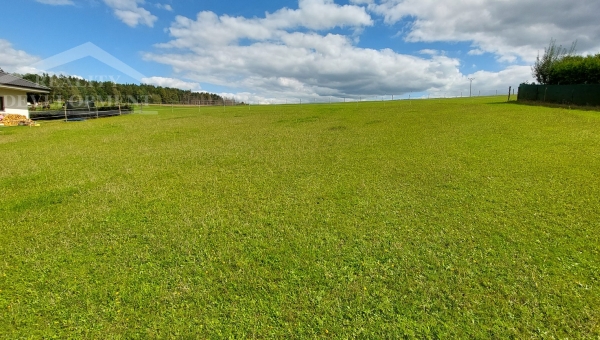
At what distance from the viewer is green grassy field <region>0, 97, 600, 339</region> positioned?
241 centimetres

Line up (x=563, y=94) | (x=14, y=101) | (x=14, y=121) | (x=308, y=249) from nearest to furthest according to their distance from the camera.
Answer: (x=308, y=249) < (x=14, y=121) < (x=563, y=94) < (x=14, y=101)

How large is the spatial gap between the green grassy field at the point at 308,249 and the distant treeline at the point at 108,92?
67824 mm

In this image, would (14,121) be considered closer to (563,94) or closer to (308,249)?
(308,249)

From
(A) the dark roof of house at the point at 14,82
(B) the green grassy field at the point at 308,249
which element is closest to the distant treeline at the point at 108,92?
(A) the dark roof of house at the point at 14,82

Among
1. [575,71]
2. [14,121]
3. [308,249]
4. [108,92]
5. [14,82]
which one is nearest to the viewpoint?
[308,249]

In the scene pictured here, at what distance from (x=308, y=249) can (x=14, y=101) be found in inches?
1057

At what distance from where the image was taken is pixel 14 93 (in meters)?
Result: 19.6

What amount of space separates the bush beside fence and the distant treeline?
68.7 metres

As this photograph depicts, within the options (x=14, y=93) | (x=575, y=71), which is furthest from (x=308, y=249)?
(x=575, y=71)

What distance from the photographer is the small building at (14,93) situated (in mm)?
18688

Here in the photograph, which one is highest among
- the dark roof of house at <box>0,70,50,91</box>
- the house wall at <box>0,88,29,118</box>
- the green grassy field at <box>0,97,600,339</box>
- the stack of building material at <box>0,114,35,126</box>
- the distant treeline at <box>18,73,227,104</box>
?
the distant treeline at <box>18,73,227,104</box>

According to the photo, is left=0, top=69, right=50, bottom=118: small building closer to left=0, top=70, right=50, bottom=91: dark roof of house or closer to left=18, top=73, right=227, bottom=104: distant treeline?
left=0, top=70, right=50, bottom=91: dark roof of house

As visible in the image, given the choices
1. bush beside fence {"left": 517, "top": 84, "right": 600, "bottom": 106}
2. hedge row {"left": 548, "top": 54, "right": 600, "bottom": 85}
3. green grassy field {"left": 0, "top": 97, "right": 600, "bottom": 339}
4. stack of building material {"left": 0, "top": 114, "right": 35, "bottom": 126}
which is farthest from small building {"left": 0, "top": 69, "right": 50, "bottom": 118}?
hedge row {"left": 548, "top": 54, "right": 600, "bottom": 85}

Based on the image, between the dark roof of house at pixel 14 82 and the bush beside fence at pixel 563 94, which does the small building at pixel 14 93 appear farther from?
the bush beside fence at pixel 563 94
